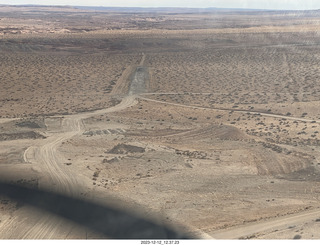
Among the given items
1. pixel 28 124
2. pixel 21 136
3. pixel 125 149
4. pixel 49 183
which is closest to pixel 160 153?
pixel 125 149

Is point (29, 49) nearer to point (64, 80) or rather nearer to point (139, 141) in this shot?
point (64, 80)

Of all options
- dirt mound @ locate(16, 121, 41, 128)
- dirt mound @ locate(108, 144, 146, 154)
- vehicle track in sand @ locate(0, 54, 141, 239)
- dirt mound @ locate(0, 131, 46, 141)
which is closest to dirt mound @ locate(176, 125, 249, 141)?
dirt mound @ locate(108, 144, 146, 154)

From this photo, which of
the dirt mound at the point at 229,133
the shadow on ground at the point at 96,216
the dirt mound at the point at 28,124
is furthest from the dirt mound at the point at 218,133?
the shadow on ground at the point at 96,216

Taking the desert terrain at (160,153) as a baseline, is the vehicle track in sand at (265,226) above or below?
above

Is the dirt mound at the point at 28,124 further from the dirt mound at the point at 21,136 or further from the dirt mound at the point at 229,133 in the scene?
the dirt mound at the point at 229,133

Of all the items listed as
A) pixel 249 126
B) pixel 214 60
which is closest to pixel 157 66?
pixel 214 60

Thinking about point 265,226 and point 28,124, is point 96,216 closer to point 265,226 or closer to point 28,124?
point 265,226
